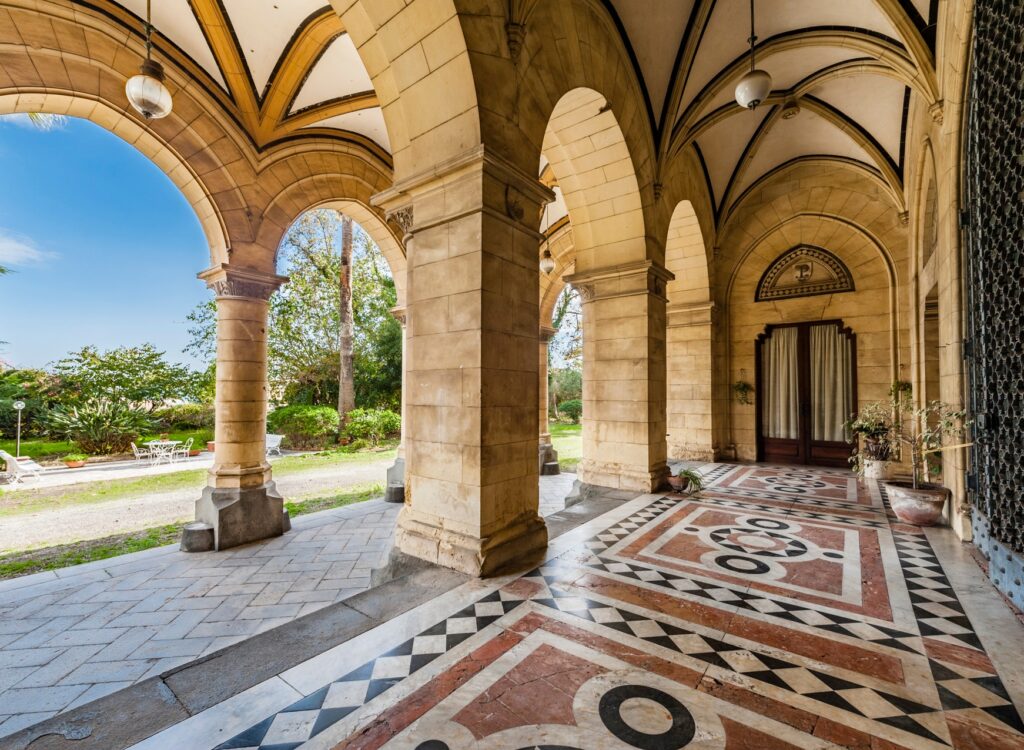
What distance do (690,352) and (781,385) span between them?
2027mm

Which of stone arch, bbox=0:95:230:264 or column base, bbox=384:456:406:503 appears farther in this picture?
column base, bbox=384:456:406:503

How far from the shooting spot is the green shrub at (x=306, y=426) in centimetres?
1432

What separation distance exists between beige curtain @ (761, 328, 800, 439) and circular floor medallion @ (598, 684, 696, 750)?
8429 millimetres

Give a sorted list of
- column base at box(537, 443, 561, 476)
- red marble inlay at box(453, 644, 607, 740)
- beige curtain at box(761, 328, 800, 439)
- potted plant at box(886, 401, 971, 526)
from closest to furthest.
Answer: red marble inlay at box(453, 644, 607, 740) < potted plant at box(886, 401, 971, 526) < beige curtain at box(761, 328, 800, 439) < column base at box(537, 443, 561, 476)

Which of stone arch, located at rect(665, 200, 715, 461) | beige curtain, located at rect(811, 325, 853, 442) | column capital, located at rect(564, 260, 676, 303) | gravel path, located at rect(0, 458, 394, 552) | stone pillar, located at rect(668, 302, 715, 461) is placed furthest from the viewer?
stone pillar, located at rect(668, 302, 715, 461)

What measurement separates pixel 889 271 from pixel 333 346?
51.5ft

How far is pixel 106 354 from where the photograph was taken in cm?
1389

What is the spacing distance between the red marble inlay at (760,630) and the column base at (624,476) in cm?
266

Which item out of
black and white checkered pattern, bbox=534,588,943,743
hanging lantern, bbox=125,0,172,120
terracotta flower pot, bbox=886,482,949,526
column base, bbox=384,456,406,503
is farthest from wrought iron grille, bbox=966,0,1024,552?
column base, bbox=384,456,406,503

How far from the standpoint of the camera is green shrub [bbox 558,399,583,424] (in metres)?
23.9

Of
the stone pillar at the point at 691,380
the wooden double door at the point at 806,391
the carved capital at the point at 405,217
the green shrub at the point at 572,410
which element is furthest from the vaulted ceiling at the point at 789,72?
the green shrub at the point at 572,410

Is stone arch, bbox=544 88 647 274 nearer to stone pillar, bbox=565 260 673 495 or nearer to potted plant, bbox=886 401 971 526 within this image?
stone pillar, bbox=565 260 673 495

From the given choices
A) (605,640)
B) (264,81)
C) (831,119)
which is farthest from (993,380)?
(264,81)

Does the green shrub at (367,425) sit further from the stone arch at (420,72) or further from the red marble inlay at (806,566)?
the stone arch at (420,72)
